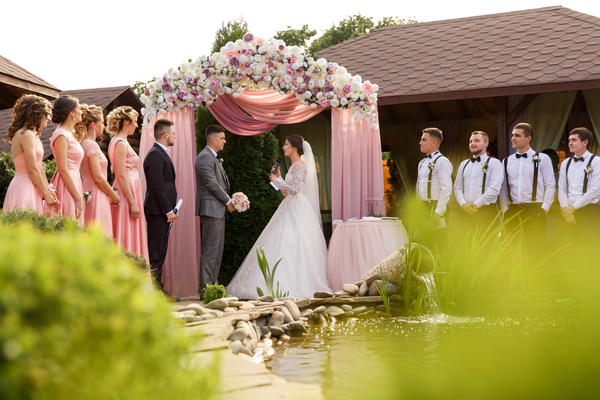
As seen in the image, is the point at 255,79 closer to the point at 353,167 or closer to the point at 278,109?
the point at 278,109

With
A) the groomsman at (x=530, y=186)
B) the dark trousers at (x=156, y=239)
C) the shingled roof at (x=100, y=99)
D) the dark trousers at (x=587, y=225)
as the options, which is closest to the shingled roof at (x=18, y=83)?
the shingled roof at (x=100, y=99)

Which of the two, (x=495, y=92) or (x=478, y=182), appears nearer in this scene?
(x=478, y=182)

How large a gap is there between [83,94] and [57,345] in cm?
1801

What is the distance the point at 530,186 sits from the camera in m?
6.77

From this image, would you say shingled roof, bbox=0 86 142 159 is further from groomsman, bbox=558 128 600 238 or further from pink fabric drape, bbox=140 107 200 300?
groomsman, bbox=558 128 600 238

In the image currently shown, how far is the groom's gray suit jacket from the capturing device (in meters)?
6.63

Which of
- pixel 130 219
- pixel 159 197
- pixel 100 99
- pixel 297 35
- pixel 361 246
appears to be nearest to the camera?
pixel 130 219

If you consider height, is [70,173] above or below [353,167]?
below

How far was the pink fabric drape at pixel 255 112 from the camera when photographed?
7641mm

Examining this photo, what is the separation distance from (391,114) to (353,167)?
5.57m

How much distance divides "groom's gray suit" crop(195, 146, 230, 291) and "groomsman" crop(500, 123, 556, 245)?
3598 mm

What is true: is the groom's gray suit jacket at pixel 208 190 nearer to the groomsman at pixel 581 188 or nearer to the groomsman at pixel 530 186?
the groomsman at pixel 530 186

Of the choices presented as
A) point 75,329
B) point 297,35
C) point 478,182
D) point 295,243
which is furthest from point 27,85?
point 297,35

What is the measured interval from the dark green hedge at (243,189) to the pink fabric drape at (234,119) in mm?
553
